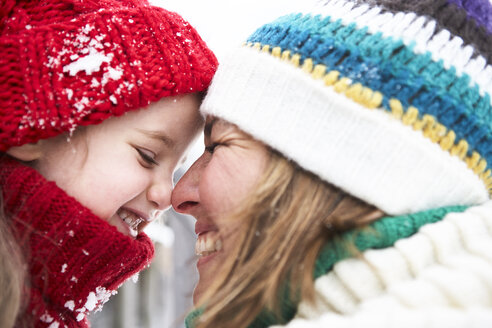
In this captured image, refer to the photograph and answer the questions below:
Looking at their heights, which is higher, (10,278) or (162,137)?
(162,137)

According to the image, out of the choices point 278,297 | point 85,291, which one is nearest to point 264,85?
point 278,297

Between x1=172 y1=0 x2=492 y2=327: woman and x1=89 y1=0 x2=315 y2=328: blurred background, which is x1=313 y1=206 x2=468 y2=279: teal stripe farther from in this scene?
x1=89 y1=0 x2=315 y2=328: blurred background

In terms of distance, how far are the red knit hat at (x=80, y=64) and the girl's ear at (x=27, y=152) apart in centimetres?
4

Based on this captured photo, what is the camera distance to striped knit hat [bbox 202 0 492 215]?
113cm

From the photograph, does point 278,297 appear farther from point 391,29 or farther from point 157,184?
point 391,29

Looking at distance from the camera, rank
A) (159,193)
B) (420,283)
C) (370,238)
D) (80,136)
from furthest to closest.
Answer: (159,193), (80,136), (370,238), (420,283)

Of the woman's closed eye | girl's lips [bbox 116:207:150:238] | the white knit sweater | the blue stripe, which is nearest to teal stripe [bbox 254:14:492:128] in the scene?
the blue stripe

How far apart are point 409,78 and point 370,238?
0.39 metres

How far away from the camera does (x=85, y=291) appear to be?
52.4 inches

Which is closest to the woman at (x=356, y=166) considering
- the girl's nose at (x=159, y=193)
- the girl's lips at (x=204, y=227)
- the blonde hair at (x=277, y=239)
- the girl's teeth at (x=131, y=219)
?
the blonde hair at (x=277, y=239)

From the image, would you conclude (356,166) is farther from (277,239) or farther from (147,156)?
(147,156)

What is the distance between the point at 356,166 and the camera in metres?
1.15

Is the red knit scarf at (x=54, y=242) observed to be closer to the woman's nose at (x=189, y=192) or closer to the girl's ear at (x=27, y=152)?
the girl's ear at (x=27, y=152)

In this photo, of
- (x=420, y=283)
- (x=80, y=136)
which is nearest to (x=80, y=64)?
(x=80, y=136)
